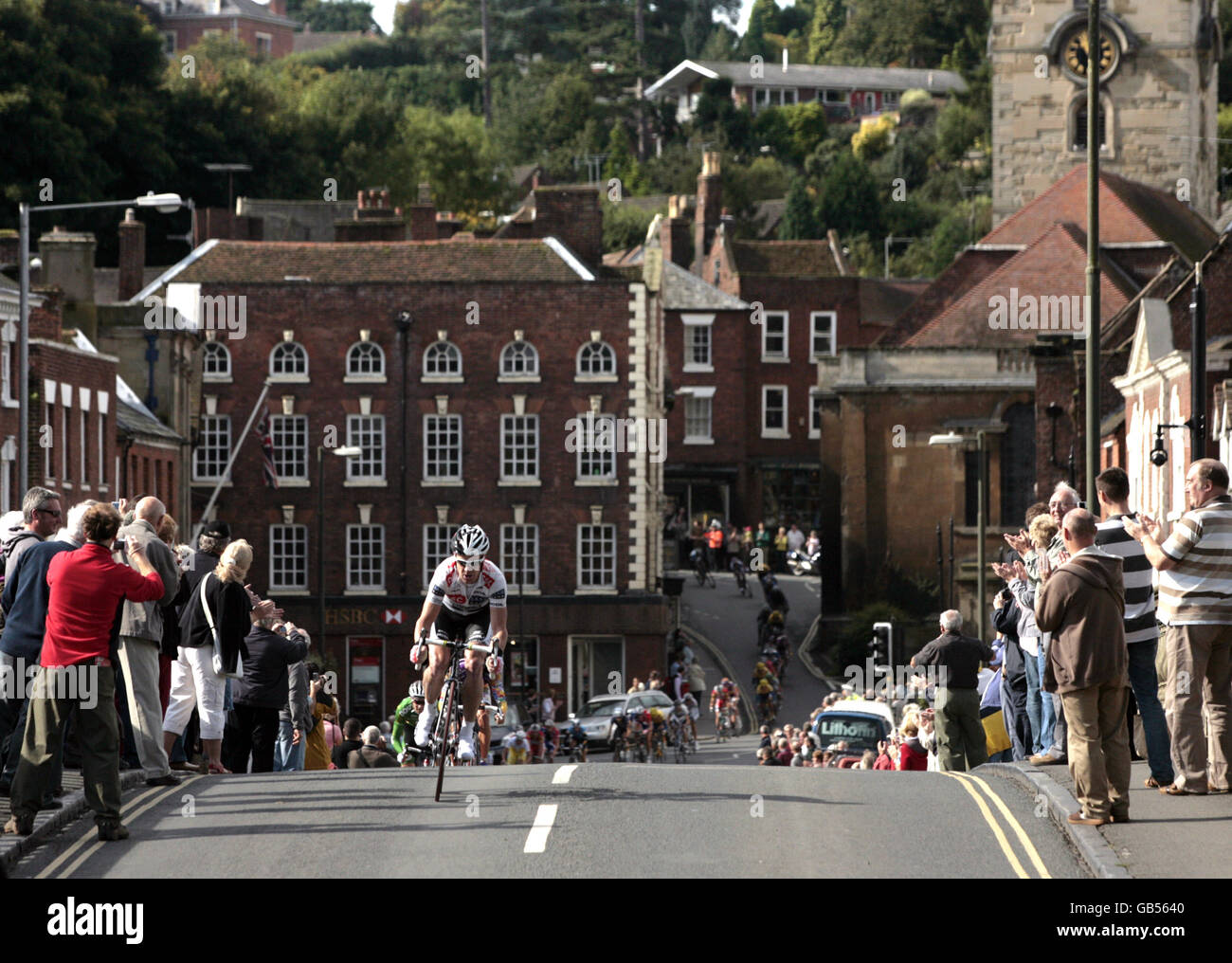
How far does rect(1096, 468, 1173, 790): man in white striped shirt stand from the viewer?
1488 centimetres

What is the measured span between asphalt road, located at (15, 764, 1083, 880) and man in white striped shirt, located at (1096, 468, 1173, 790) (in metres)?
0.93

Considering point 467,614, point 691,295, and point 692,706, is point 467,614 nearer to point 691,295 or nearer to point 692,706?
point 692,706

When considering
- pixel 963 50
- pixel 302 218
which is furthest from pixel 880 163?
pixel 302 218

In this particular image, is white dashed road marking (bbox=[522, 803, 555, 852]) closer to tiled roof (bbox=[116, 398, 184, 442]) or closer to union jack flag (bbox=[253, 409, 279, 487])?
tiled roof (bbox=[116, 398, 184, 442])

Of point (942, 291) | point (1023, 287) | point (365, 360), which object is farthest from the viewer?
point (942, 291)

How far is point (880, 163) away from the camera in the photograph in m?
134

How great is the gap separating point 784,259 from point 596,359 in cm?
3446

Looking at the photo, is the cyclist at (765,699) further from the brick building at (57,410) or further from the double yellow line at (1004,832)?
the double yellow line at (1004,832)

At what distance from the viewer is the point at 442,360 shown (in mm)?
61469

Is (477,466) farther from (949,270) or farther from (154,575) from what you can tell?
(154,575)

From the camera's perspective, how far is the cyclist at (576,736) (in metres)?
42.3

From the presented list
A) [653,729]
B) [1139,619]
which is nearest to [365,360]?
[653,729]

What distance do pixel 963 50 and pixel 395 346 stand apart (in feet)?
294
